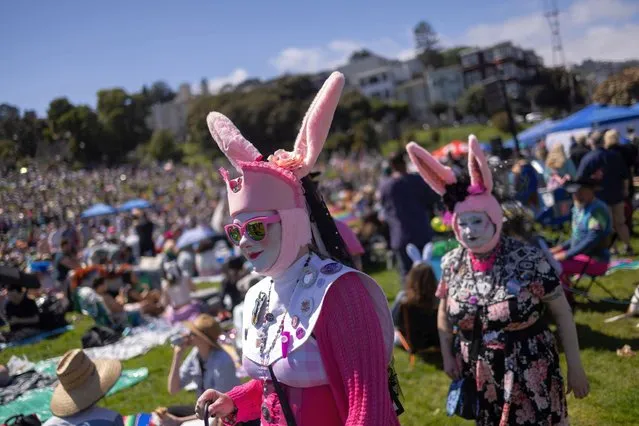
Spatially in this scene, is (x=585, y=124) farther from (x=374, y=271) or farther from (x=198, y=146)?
(x=198, y=146)

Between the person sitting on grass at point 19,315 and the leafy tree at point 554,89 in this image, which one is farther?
the leafy tree at point 554,89

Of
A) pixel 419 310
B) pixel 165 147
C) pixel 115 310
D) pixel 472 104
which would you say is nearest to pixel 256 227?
pixel 419 310

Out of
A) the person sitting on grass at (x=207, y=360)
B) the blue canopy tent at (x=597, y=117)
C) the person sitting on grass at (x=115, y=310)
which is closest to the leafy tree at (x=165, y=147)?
the blue canopy tent at (x=597, y=117)

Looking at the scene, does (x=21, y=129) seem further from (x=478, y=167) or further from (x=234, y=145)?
(x=478, y=167)

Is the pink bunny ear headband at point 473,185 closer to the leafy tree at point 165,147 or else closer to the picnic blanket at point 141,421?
the picnic blanket at point 141,421

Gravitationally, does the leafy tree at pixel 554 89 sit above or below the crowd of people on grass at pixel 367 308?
above

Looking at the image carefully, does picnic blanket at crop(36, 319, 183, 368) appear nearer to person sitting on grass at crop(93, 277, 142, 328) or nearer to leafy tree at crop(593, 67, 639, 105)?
person sitting on grass at crop(93, 277, 142, 328)

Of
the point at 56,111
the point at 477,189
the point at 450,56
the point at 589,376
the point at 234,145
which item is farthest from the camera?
the point at 450,56

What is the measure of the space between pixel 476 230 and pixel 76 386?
99.6 inches

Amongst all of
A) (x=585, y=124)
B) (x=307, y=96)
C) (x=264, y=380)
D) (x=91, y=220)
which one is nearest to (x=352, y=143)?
(x=307, y=96)

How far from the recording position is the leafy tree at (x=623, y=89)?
55.4 feet

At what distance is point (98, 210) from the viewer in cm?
1992

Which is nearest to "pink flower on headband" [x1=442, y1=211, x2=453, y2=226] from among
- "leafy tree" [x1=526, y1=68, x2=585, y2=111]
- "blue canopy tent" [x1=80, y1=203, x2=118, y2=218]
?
"blue canopy tent" [x1=80, y1=203, x2=118, y2=218]

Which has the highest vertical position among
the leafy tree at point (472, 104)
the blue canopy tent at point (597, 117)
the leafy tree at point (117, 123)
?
the leafy tree at point (472, 104)
